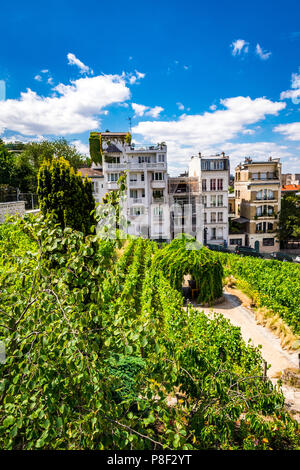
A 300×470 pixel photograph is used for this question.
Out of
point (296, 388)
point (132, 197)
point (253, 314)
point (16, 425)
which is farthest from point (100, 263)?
point (132, 197)

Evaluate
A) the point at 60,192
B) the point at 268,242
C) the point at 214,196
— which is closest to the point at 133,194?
the point at 214,196

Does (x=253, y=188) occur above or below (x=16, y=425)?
above

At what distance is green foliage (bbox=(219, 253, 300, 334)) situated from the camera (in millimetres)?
12119

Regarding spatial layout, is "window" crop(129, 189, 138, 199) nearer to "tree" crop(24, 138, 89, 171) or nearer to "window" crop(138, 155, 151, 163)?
"window" crop(138, 155, 151, 163)

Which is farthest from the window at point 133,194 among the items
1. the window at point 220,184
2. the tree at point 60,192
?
the tree at point 60,192

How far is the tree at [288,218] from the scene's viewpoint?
38781mm

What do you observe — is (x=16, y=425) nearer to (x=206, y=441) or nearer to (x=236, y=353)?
(x=206, y=441)

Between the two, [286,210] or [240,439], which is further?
[286,210]

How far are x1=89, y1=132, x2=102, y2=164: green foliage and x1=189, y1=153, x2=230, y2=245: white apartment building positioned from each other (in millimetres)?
15503

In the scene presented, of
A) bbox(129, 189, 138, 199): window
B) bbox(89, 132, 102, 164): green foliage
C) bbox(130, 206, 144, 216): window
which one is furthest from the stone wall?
bbox(89, 132, 102, 164): green foliage

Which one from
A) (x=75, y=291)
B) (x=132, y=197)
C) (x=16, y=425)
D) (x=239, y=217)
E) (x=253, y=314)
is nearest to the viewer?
(x=16, y=425)

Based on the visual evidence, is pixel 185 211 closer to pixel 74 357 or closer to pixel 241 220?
pixel 241 220

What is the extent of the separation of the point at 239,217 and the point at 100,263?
45.1m

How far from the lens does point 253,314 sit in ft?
48.1
